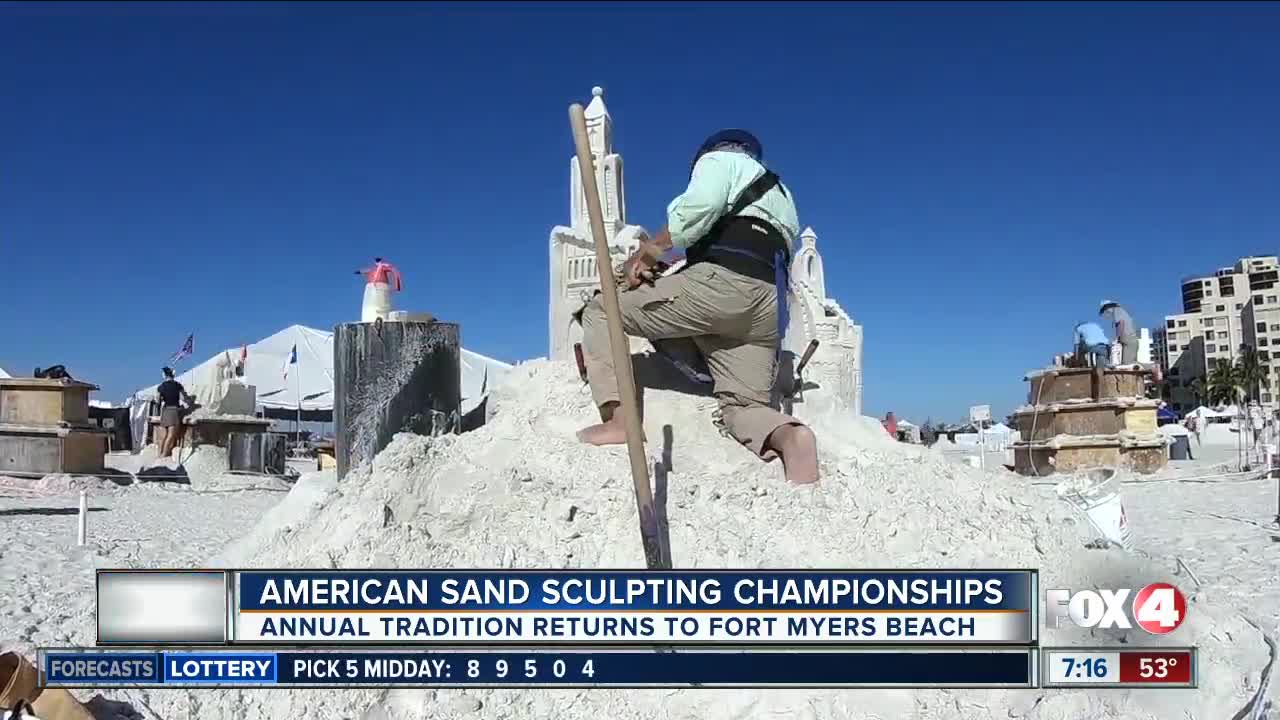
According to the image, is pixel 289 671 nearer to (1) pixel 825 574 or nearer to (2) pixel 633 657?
(2) pixel 633 657

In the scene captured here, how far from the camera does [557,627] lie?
2.67m

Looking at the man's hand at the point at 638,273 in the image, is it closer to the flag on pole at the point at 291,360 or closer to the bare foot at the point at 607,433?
the bare foot at the point at 607,433

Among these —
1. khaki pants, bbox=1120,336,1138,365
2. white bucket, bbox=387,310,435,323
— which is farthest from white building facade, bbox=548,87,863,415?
khaki pants, bbox=1120,336,1138,365

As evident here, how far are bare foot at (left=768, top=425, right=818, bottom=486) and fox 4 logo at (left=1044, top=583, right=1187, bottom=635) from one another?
3.01 ft

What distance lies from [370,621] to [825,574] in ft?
4.70

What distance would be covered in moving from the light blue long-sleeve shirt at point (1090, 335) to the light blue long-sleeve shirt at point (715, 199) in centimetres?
1006

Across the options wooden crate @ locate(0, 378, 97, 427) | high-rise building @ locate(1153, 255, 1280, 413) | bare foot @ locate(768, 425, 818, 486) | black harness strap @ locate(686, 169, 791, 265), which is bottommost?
bare foot @ locate(768, 425, 818, 486)

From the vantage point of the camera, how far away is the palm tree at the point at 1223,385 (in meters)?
55.2

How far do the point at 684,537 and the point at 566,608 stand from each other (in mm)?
554

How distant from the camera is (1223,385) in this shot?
185ft

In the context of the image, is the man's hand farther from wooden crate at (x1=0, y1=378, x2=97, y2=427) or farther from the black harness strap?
wooden crate at (x1=0, y1=378, x2=97, y2=427)

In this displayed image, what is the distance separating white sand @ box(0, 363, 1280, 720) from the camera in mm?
Answer: 2660

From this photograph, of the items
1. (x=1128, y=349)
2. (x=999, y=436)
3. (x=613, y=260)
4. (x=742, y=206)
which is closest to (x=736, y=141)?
(x=742, y=206)

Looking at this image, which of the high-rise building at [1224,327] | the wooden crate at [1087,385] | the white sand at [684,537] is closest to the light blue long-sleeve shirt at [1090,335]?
the wooden crate at [1087,385]
